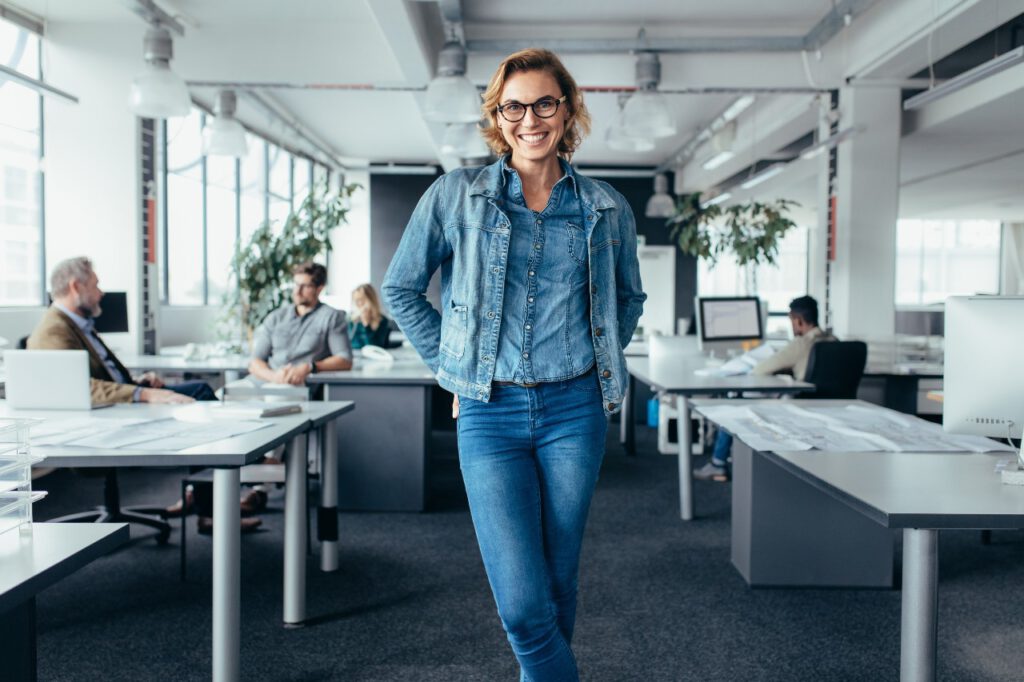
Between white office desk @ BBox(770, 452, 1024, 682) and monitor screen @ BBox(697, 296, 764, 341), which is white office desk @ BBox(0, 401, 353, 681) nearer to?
white office desk @ BBox(770, 452, 1024, 682)

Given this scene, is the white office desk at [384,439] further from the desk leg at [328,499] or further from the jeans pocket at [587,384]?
the jeans pocket at [587,384]

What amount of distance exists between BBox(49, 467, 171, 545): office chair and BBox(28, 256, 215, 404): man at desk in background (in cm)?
43

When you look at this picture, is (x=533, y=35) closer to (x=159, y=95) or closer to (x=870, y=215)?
(x=870, y=215)

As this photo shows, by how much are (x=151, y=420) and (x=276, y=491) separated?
241cm

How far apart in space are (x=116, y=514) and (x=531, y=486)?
3.03 m

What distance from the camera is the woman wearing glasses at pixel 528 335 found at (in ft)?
5.61

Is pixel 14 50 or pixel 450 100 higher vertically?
pixel 14 50

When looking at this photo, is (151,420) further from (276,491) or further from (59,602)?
(276,491)

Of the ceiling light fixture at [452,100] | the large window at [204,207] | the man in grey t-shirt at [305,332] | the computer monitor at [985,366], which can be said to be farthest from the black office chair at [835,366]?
the large window at [204,207]

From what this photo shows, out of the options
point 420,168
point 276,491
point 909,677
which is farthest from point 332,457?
point 420,168

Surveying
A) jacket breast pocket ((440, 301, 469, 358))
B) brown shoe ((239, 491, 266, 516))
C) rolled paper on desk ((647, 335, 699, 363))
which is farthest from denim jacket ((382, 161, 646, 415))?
rolled paper on desk ((647, 335, 699, 363))

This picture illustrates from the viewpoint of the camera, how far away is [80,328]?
155 inches

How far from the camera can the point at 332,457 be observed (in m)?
3.52

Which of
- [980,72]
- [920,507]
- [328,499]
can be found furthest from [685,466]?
[920,507]
